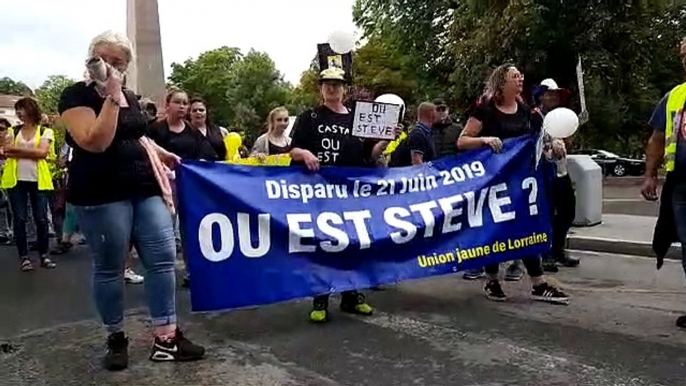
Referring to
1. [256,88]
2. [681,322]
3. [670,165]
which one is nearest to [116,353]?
[681,322]

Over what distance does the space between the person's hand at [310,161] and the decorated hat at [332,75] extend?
531mm

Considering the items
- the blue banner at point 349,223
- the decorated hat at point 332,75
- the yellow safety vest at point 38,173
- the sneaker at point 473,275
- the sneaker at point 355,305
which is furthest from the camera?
the yellow safety vest at point 38,173

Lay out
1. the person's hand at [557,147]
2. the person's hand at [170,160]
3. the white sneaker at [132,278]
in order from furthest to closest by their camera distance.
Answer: the white sneaker at [132,278] < the person's hand at [557,147] < the person's hand at [170,160]

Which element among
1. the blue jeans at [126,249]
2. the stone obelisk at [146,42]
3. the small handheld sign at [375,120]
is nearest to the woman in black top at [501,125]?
the small handheld sign at [375,120]

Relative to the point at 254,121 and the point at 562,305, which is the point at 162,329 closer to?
the point at 562,305

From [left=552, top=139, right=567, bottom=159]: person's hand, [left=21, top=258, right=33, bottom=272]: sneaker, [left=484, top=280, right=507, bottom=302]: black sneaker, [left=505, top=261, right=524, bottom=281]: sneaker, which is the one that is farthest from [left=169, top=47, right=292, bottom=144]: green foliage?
[left=484, top=280, right=507, bottom=302]: black sneaker

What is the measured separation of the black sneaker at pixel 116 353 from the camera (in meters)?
4.56

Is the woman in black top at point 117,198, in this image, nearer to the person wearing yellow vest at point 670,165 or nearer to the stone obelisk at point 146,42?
the person wearing yellow vest at point 670,165

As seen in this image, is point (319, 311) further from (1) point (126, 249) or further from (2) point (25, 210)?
(2) point (25, 210)

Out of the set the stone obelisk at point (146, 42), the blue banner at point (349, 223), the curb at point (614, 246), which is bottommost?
the curb at point (614, 246)

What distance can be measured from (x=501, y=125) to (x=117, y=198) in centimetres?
310

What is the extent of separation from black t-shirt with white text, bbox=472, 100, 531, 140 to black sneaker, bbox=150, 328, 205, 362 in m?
2.82

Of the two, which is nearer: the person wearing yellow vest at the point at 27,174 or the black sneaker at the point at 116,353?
the black sneaker at the point at 116,353

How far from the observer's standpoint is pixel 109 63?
4.36 metres
